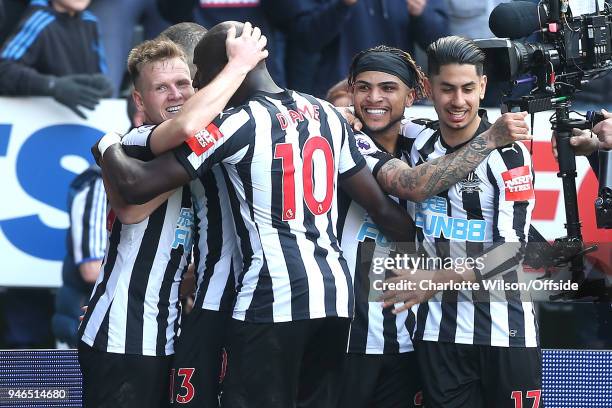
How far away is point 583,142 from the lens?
5027 millimetres

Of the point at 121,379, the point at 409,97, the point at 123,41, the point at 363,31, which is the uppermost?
the point at 363,31

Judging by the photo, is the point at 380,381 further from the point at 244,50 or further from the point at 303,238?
the point at 244,50

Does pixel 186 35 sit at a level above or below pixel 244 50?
above

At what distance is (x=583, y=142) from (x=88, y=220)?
3103 millimetres

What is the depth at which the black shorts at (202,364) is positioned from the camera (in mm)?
4582

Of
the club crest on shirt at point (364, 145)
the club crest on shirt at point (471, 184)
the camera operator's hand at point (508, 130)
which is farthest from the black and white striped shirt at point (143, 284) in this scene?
the camera operator's hand at point (508, 130)

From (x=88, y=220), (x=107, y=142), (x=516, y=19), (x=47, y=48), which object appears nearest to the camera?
(x=107, y=142)

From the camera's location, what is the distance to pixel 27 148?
6926 millimetres

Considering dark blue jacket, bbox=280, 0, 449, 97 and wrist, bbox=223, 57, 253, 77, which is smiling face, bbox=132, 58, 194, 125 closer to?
wrist, bbox=223, 57, 253, 77

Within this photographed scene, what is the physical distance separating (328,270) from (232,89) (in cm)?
80

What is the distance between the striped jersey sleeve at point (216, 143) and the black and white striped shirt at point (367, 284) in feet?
2.53

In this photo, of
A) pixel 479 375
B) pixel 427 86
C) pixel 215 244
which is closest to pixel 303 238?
pixel 215 244

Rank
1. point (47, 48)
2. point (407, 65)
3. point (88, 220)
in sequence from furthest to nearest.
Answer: point (47, 48), point (88, 220), point (407, 65)

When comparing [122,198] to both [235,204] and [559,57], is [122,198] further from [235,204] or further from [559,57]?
[559,57]
